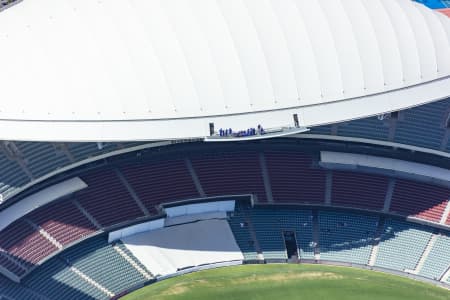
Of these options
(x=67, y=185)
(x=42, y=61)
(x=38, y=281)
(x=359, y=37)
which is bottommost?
(x=38, y=281)

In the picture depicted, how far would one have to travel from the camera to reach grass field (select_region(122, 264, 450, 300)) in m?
49.6

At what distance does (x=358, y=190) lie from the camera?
2191 inches

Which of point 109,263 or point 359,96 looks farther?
point 109,263

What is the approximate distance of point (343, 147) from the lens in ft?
185

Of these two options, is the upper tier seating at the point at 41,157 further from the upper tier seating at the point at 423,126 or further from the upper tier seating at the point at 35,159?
the upper tier seating at the point at 423,126

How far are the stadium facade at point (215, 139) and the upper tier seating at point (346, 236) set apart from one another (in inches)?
5.1

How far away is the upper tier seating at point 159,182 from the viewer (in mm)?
53594

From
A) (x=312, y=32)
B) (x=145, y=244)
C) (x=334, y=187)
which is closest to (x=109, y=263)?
(x=145, y=244)

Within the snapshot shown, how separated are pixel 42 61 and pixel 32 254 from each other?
1529 cm

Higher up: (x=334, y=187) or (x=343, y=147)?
(x=343, y=147)

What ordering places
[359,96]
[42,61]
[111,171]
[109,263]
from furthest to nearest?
[111,171] → [109,263] → [359,96] → [42,61]

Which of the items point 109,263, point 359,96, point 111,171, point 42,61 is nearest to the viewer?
point 42,61

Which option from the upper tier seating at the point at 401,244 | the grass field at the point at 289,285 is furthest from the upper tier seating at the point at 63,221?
the upper tier seating at the point at 401,244

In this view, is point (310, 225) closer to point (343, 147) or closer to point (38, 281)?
point (343, 147)
